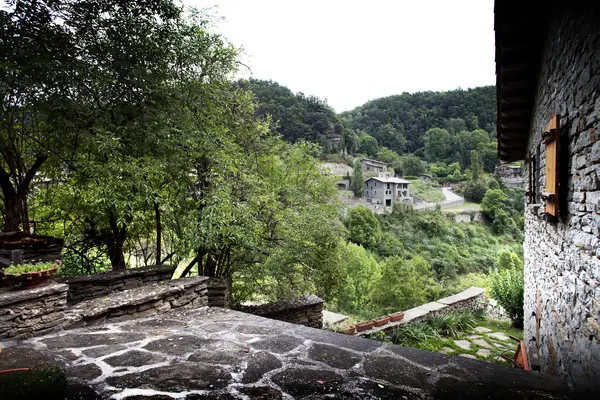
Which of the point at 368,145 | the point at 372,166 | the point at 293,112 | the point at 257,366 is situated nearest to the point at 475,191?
the point at 372,166

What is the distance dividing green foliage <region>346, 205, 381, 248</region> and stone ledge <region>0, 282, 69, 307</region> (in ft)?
70.0

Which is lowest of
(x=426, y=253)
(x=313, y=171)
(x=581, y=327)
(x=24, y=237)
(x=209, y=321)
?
(x=426, y=253)

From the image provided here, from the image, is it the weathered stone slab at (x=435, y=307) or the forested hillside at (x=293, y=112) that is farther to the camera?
the forested hillside at (x=293, y=112)

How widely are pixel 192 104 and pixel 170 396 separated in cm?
501

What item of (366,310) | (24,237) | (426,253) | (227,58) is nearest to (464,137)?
(426,253)

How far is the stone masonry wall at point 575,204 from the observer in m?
2.02

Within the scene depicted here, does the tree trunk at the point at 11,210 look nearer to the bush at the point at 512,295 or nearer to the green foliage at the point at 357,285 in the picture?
the green foliage at the point at 357,285

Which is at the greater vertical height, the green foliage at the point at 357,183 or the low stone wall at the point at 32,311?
the green foliage at the point at 357,183

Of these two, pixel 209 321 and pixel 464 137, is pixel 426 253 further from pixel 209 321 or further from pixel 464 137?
pixel 464 137

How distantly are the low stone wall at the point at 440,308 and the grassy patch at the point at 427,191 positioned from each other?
2924 centimetres

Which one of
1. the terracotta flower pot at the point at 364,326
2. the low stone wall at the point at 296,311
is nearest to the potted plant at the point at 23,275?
the low stone wall at the point at 296,311

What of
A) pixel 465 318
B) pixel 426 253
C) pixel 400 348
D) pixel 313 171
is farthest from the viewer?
pixel 426 253

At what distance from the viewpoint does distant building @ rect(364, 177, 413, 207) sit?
116ft

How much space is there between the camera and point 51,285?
9.86ft
